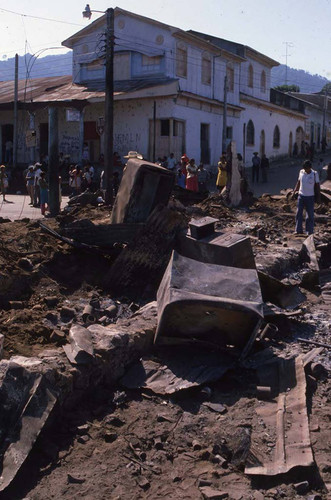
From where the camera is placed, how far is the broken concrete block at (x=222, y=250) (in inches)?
316

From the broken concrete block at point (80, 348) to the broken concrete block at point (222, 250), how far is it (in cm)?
283

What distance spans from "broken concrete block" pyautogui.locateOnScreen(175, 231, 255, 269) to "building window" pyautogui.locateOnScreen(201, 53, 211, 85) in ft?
79.5

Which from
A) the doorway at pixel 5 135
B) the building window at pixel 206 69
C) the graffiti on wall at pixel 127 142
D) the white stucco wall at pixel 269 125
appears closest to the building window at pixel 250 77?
the white stucco wall at pixel 269 125

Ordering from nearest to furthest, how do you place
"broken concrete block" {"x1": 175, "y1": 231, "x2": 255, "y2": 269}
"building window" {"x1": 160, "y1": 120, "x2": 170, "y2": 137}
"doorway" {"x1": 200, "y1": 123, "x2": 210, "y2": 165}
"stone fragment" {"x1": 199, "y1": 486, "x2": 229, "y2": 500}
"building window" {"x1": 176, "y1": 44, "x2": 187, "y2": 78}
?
"stone fragment" {"x1": 199, "y1": 486, "x2": 229, "y2": 500}
"broken concrete block" {"x1": 175, "y1": 231, "x2": 255, "y2": 269}
"building window" {"x1": 160, "y1": 120, "x2": 170, "y2": 137}
"building window" {"x1": 176, "y1": 44, "x2": 187, "y2": 78}
"doorway" {"x1": 200, "y1": 123, "x2": 210, "y2": 165}

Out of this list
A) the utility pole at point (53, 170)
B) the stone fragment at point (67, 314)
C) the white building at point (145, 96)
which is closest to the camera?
→ the stone fragment at point (67, 314)

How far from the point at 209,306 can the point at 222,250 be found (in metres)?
2.45

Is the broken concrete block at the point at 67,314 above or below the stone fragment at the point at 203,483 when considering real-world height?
above

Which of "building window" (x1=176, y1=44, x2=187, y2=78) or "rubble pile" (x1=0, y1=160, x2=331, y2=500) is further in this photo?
"building window" (x1=176, y1=44, x2=187, y2=78)

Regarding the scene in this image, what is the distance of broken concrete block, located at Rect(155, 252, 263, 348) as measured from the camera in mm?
5695

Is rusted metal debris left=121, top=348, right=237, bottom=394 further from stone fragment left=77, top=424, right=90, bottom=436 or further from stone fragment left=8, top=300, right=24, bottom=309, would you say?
stone fragment left=8, top=300, right=24, bottom=309

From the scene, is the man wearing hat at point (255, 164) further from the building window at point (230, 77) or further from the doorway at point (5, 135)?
the doorway at point (5, 135)

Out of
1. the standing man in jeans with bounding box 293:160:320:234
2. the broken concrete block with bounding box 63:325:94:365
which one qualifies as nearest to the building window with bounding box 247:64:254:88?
the standing man in jeans with bounding box 293:160:320:234

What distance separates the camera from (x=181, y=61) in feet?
94.7

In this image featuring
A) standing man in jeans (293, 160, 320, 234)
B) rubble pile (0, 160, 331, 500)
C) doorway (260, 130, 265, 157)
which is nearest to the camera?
rubble pile (0, 160, 331, 500)
